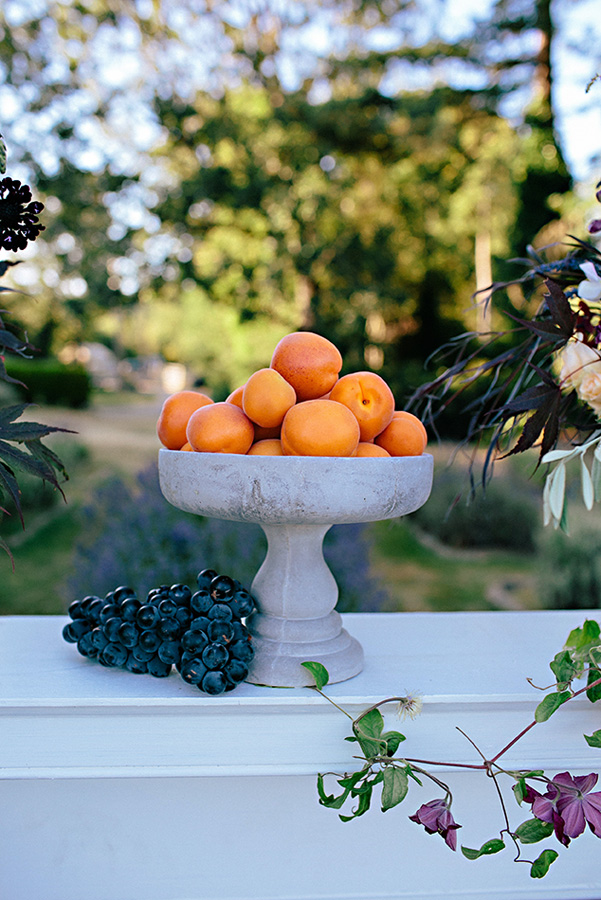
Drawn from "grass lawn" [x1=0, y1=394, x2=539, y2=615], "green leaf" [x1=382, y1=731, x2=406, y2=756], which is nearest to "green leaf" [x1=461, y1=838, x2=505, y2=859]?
"green leaf" [x1=382, y1=731, x2=406, y2=756]

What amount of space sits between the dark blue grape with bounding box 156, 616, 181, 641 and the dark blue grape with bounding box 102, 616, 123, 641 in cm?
6

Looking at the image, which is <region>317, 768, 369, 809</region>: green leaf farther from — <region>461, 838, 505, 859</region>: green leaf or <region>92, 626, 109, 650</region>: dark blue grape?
<region>92, 626, 109, 650</region>: dark blue grape

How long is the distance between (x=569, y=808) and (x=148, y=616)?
482 millimetres

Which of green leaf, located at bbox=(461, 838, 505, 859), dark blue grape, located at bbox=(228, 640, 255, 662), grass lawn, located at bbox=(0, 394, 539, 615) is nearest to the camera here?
green leaf, located at bbox=(461, 838, 505, 859)

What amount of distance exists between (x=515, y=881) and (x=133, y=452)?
7.29 metres

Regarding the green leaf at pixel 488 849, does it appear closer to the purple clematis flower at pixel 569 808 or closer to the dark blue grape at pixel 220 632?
the purple clematis flower at pixel 569 808

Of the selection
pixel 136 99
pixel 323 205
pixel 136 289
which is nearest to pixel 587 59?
pixel 323 205

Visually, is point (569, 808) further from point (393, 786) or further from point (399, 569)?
point (399, 569)

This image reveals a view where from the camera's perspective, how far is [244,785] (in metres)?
0.82

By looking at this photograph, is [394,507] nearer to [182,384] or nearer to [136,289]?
[136,289]

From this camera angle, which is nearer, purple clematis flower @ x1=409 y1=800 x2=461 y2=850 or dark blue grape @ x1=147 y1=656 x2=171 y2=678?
purple clematis flower @ x1=409 y1=800 x2=461 y2=850

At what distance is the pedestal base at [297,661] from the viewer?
80 centimetres

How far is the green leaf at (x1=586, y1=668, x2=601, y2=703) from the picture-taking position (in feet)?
2.52

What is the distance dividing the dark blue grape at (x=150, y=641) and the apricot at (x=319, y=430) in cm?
27
